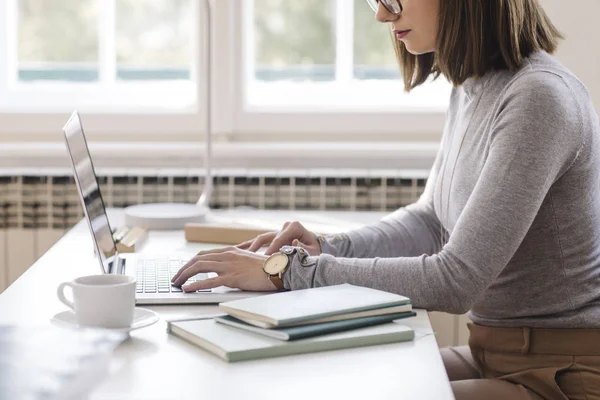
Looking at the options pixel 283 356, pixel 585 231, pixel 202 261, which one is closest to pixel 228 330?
pixel 283 356

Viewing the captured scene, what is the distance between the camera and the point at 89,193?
5.00ft

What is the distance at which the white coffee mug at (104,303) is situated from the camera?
1140 millimetres

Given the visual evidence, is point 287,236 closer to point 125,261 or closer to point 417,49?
point 125,261

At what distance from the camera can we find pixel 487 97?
4.80 ft

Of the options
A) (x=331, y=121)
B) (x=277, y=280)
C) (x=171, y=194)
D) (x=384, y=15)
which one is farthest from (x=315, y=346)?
(x=331, y=121)

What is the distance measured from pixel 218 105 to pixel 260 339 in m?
1.59

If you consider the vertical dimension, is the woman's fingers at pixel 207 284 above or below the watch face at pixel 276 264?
below

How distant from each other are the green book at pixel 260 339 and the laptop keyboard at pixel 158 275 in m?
0.20

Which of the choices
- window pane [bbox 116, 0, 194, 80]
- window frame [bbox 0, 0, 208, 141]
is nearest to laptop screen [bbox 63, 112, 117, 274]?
window frame [bbox 0, 0, 208, 141]

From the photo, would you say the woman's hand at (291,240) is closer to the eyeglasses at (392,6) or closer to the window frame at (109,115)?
the eyeglasses at (392,6)

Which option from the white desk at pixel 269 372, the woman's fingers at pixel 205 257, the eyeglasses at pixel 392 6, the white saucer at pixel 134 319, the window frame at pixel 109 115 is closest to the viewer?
the white desk at pixel 269 372

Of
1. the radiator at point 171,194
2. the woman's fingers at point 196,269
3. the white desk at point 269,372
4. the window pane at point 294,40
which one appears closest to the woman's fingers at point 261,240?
the woman's fingers at point 196,269

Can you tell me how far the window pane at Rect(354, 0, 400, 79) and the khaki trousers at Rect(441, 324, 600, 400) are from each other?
1363 mm

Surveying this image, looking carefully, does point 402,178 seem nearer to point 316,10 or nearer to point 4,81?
point 316,10
